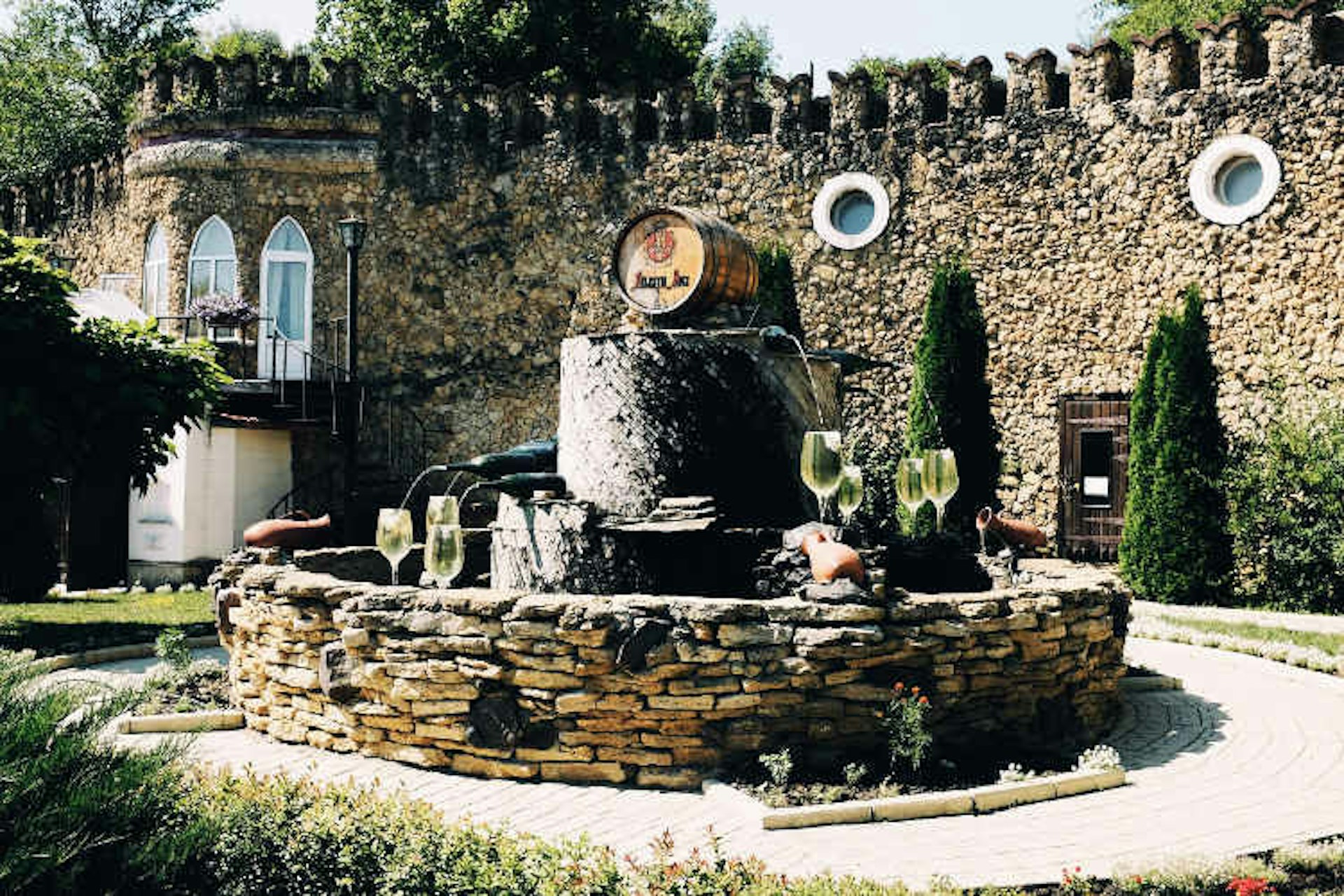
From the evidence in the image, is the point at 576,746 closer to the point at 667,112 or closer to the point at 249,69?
the point at 667,112

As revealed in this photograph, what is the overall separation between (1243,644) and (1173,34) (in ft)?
30.7

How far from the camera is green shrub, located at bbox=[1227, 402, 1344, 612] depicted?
15641mm

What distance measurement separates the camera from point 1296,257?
53.8 ft

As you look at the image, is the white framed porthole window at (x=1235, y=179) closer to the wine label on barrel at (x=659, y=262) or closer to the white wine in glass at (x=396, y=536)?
the wine label on barrel at (x=659, y=262)

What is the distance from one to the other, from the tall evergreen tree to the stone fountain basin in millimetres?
9341

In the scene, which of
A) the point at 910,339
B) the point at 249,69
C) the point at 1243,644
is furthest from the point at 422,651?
the point at 249,69

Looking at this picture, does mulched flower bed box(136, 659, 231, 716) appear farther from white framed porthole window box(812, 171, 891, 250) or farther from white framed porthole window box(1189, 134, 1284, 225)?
white framed porthole window box(1189, 134, 1284, 225)

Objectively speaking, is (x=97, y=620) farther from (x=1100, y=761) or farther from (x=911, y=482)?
(x=1100, y=761)

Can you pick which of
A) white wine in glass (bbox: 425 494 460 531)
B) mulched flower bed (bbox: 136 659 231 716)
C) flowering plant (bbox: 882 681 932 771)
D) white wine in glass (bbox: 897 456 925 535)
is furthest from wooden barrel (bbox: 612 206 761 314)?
mulched flower bed (bbox: 136 659 231 716)

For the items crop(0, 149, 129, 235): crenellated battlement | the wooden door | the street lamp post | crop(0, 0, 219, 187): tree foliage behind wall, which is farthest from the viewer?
crop(0, 0, 219, 187): tree foliage behind wall

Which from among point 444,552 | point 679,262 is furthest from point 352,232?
point 444,552

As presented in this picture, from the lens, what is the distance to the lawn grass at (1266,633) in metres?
11.8

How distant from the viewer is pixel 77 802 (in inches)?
161

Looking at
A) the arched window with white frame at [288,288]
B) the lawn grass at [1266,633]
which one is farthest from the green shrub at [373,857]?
the arched window with white frame at [288,288]
